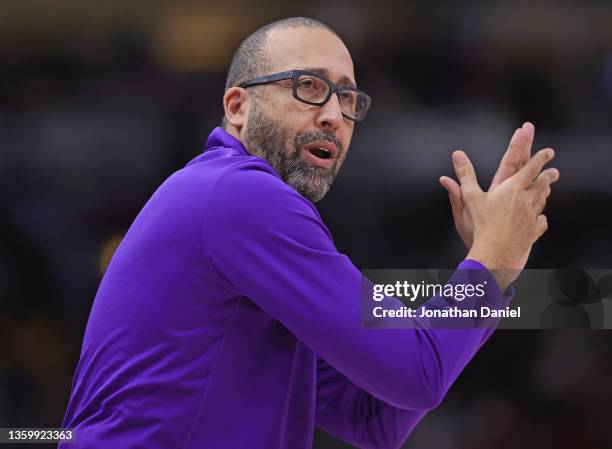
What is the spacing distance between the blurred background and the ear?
193 centimetres

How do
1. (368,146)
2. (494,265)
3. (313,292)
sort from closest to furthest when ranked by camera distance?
1. (313,292)
2. (494,265)
3. (368,146)

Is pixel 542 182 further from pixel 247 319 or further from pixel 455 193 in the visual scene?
pixel 247 319

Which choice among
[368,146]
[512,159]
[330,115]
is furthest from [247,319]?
[368,146]

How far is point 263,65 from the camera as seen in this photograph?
203 centimetres

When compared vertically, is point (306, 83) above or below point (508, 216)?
above

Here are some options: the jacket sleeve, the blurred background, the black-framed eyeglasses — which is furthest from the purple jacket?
the blurred background

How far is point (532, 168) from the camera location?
5.77 feet

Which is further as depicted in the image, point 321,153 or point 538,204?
point 321,153

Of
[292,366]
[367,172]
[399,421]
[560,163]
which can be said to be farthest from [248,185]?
[560,163]

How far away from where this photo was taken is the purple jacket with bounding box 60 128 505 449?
155 cm

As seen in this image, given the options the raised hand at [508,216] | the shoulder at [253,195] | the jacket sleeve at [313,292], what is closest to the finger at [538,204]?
the raised hand at [508,216]

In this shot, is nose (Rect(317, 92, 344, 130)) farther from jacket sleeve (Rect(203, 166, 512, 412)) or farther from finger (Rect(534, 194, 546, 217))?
finger (Rect(534, 194, 546, 217))

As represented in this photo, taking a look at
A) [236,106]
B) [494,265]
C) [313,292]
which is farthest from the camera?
[236,106]

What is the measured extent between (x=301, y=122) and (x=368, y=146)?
228 cm
